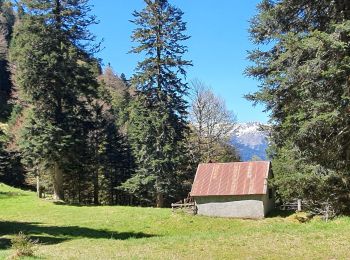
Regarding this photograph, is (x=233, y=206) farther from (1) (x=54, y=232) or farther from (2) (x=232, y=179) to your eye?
(1) (x=54, y=232)

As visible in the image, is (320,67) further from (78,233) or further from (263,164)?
(263,164)

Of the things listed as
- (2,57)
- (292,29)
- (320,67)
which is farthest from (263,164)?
(2,57)

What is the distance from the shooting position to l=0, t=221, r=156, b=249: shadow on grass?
2029 cm

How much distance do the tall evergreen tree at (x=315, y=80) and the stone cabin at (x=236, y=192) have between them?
12648 mm

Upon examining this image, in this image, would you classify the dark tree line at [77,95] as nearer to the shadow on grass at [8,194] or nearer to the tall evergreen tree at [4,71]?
the shadow on grass at [8,194]

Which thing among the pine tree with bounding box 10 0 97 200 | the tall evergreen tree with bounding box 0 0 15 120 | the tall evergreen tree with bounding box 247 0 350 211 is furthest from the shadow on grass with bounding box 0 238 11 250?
the tall evergreen tree with bounding box 0 0 15 120

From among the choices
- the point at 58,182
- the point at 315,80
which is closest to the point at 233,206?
the point at 58,182

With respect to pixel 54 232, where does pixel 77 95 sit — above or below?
above

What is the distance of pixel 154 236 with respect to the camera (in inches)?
873

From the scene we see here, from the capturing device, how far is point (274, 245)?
43.0 feet

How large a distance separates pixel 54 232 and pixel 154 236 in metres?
5.22

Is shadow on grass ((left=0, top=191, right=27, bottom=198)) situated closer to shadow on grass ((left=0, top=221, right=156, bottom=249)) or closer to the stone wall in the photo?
shadow on grass ((left=0, top=221, right=156, bottom=249))

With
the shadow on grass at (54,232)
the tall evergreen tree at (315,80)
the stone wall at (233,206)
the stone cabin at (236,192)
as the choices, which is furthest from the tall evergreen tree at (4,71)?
the tall evergreen tree at (315,80)

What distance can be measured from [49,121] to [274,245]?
27.4m
